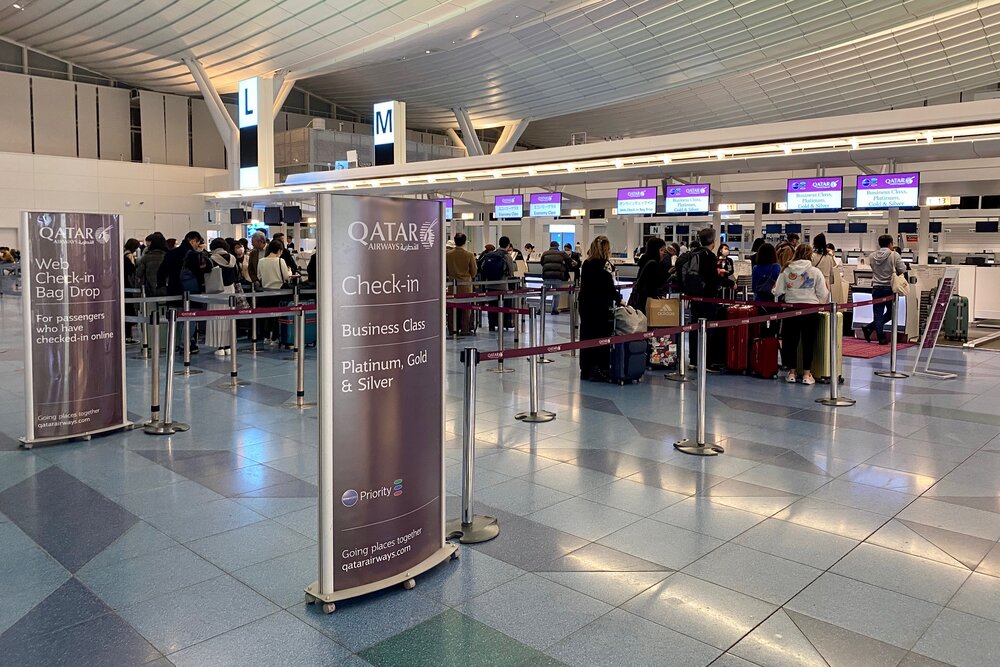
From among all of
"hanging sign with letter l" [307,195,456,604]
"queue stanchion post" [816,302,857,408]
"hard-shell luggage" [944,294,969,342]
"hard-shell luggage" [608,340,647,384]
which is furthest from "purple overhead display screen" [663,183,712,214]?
"hanging sign with letter l" [307,195,456,604]

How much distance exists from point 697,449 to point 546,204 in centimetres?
1291

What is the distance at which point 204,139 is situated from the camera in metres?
34.9

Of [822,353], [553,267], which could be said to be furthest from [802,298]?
[553,267]

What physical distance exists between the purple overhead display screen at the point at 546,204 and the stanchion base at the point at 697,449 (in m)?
12.5

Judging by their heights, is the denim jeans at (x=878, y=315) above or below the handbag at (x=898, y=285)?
below

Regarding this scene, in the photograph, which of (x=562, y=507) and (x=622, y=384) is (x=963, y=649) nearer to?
(x=562, y=507)

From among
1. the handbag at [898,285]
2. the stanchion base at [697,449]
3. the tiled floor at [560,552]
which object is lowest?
A: the tiled floor at [560,552]

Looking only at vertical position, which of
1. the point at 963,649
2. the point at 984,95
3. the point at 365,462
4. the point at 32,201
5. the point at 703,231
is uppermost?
the point at 984,95

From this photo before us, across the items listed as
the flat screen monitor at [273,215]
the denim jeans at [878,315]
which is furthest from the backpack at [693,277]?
the flat screen monitor at [273,215]

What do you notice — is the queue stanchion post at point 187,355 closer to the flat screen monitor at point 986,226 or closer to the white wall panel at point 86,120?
the flat screen monitor at point 986,226

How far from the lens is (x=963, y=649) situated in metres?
3.01

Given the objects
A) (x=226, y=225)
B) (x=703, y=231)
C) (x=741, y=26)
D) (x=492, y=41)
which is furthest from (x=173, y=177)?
(x=703, y=231)

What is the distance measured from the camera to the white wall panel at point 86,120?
104 ft

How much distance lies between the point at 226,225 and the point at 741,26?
745 inches
